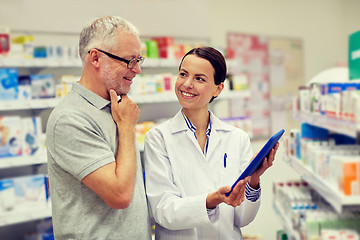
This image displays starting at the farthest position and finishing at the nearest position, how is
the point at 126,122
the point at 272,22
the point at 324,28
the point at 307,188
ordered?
the point at 324,28
the point at 272,22
the point at 307,188
the point at 126,122

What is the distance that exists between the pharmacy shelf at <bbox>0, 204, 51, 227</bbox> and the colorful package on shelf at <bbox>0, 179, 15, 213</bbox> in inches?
2.1

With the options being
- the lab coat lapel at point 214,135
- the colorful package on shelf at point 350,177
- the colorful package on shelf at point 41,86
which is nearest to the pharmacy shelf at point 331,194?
the colorful package on shelf at point 350,177

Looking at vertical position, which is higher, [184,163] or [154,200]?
[184,163]

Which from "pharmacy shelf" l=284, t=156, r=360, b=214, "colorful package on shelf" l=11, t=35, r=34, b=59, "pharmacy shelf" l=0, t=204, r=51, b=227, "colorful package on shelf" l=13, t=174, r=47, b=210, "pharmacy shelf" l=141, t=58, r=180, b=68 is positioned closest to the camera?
"pharmacy shelf" l=284, t=156, r=360, b=214

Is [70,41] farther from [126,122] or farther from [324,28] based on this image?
[324,28]

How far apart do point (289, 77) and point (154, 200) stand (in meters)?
5.61

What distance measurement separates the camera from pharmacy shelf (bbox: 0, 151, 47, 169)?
3725mm

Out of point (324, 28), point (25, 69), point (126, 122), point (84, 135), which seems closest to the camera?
point (84, 135)

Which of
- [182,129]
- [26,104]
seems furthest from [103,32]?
[26,104]

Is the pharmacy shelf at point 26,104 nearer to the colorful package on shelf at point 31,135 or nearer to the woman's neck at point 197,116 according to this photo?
the colorful package on shelf at point 31,135

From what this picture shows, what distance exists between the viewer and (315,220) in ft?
6.41

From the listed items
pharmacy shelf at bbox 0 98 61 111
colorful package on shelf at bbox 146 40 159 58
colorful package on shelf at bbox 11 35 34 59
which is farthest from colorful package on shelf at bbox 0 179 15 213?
colorful package on shelf at bbox 146 40 159 58

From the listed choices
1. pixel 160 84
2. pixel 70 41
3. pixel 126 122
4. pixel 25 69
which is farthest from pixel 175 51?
pixel 126 122

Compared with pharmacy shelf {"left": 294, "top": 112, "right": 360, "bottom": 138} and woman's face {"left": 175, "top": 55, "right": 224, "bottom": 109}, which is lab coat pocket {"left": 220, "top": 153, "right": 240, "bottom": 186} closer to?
woman's face {"left": 175, "top": 55, "right": 224, "bottom": 109}
